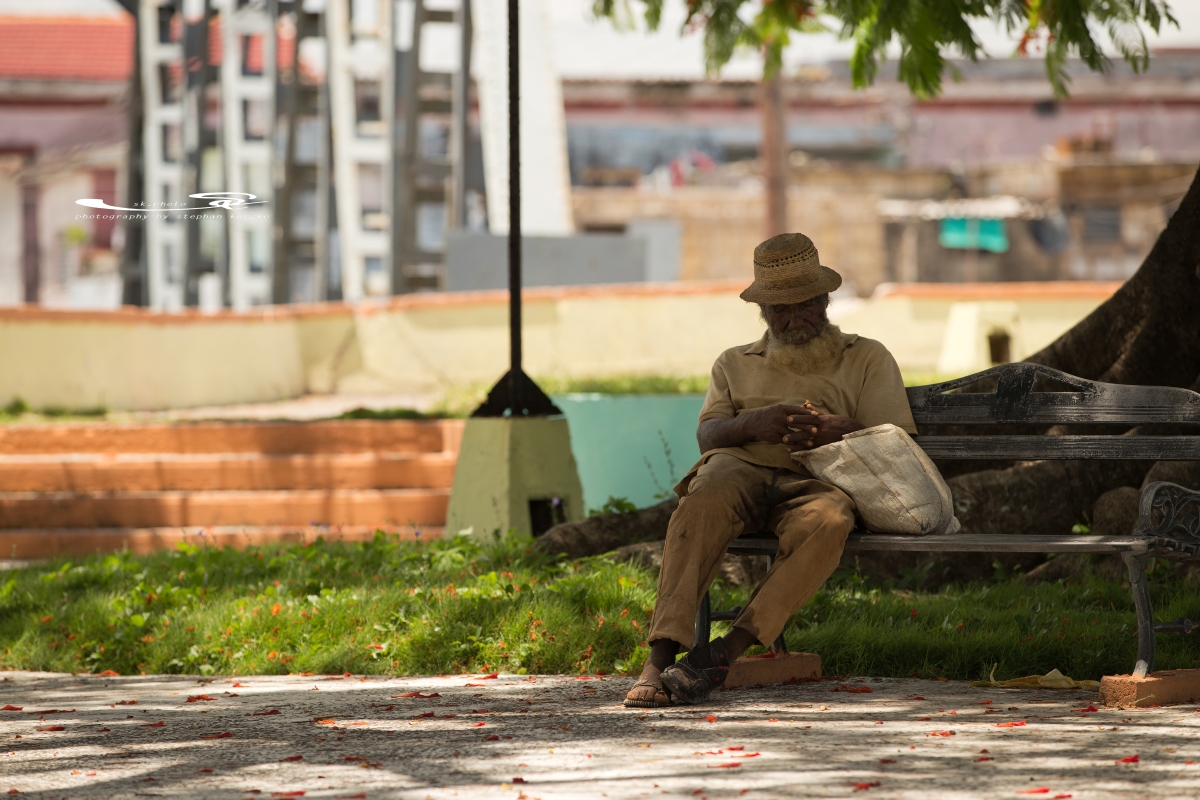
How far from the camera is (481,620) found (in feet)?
15.9

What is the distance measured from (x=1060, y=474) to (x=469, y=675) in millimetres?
2665

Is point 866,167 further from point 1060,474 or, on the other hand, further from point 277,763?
point 277,763

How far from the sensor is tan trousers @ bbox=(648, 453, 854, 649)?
3.80 meters

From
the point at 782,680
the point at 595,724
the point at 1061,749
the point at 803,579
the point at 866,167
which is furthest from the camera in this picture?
the point at 866,167

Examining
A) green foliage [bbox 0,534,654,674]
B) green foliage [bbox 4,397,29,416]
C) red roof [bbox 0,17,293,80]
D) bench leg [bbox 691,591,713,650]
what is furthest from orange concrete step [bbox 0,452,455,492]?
red roof [bbox 0,17,293,80]

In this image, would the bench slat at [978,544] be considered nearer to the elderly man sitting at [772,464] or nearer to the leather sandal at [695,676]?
the elderly man sitting at [772,464]

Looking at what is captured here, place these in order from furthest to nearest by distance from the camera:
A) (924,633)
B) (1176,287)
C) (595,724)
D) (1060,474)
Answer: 1. (1060,474)
2. (1176,287)
3. (924,633)
4. (595,724)

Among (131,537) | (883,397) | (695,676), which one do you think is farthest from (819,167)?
(695,676)

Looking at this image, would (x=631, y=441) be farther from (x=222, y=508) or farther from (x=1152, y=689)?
(x=1152, y=689)

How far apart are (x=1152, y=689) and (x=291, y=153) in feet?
52.0

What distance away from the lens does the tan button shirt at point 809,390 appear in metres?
4.25

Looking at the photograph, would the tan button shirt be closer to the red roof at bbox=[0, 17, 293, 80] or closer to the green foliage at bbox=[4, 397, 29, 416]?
the green foliage at bbox=[4, 397, 29, 416]

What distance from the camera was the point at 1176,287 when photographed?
537cm

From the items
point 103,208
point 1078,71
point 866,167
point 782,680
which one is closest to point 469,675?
point 782,680
